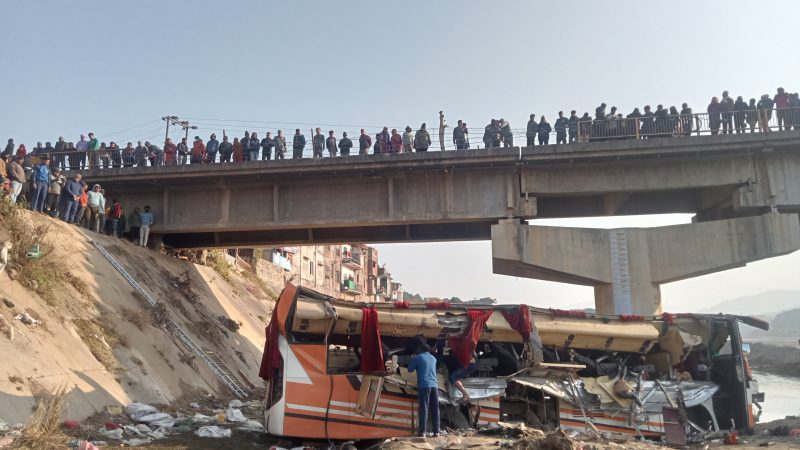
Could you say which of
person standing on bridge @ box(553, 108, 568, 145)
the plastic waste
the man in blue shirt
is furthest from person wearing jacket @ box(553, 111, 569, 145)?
the plastic waste

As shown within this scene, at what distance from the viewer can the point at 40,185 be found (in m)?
15.7

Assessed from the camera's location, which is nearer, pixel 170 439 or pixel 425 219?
pixel 170 439

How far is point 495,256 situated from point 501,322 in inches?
299

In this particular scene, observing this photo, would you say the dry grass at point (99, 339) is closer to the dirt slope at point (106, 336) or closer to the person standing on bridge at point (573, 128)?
the dirt slope at point (106, 336)

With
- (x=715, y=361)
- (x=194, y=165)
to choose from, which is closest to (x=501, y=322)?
(x=715, y=361)

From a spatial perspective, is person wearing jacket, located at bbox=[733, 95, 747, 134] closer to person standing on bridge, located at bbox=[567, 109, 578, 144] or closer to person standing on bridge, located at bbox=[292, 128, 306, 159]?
person standing on bridge, located at bbox=[567, 109, 578, 144]

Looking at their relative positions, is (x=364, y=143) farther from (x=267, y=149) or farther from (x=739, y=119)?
(x=739, y=119)

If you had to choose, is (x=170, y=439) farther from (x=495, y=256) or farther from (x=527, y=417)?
(x=495, y=256)

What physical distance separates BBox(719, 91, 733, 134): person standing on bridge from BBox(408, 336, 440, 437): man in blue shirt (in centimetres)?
1330

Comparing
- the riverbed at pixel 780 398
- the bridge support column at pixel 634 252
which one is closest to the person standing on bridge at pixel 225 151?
the bridge support column at pixel 634 252

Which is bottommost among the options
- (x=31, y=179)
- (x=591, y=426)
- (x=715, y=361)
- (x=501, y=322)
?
(x=591, y=426)

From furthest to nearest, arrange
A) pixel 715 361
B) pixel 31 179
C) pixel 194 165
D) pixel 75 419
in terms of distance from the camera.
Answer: pixel 194 165
pixel 31 179
pixel 715 361
pixel 75 419

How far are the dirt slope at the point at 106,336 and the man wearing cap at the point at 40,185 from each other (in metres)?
0.60

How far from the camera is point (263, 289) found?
32281 millimetres
